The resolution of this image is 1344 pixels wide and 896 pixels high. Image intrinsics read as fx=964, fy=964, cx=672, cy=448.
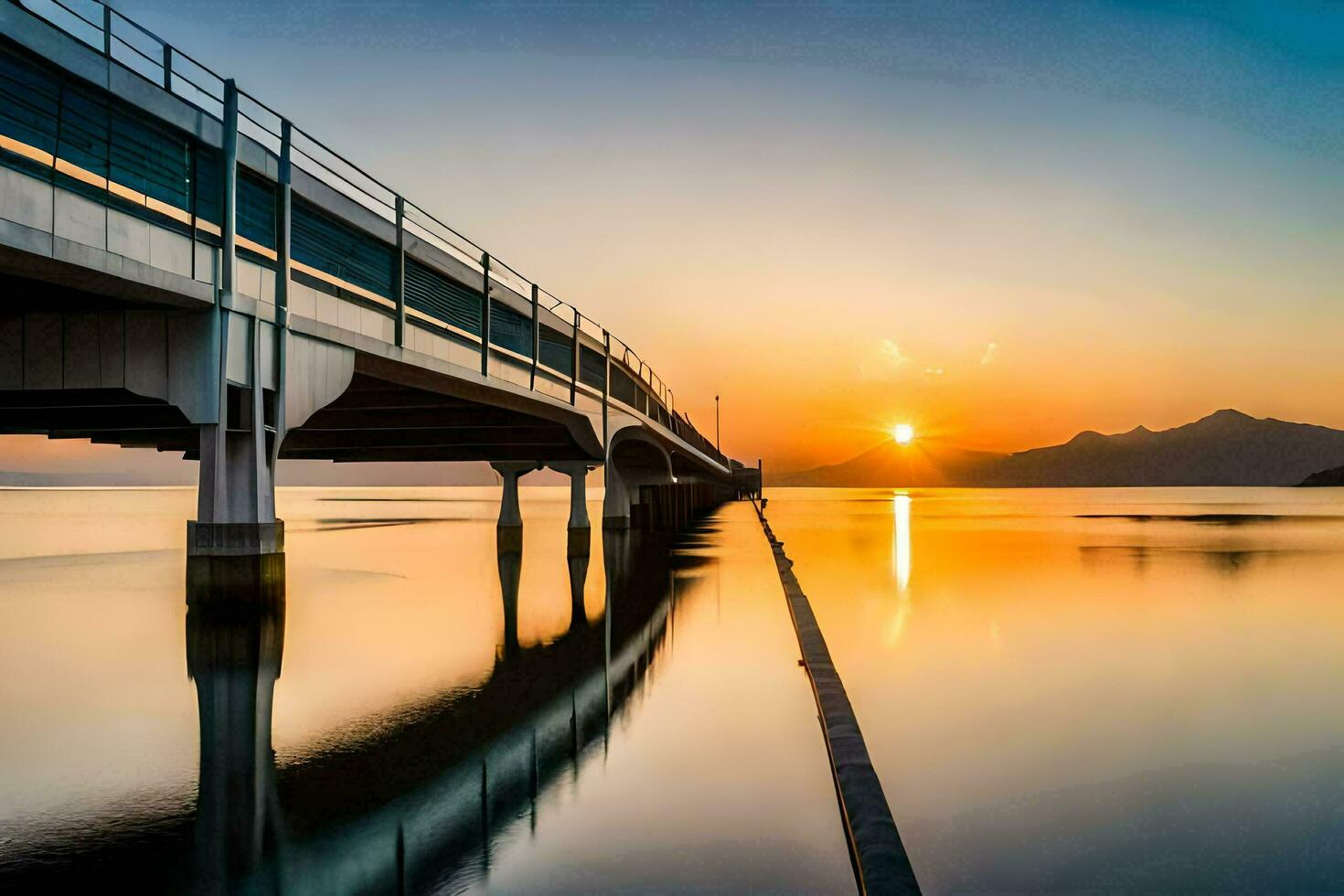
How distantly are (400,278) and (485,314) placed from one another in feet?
13.7

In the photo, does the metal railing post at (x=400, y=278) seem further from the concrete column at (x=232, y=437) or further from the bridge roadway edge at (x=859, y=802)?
the bridge roadway edge at (x=859, y=802)

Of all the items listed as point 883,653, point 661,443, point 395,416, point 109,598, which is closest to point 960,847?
point 883,653

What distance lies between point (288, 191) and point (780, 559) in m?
18.7

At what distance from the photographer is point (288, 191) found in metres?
17.0

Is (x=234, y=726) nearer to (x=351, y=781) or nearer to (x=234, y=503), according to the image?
(x=351, y=781)

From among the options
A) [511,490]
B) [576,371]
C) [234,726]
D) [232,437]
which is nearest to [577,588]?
[576,371]

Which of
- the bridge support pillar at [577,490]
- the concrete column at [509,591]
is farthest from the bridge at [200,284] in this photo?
the bridge support pillar at [577,490]

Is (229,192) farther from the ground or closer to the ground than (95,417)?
farther from the ground

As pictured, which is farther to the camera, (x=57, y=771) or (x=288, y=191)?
(x=288, y=191)

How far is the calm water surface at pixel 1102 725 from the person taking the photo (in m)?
6.99

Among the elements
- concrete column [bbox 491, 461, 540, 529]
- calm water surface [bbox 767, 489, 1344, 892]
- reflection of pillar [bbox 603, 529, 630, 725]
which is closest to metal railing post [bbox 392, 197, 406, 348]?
reflection of pillar [bbox 603, 529, 630, 725]

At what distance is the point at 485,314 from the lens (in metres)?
25.0

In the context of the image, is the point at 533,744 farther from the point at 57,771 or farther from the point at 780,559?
the point at 780,559

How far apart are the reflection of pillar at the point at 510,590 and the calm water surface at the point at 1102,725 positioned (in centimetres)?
539
